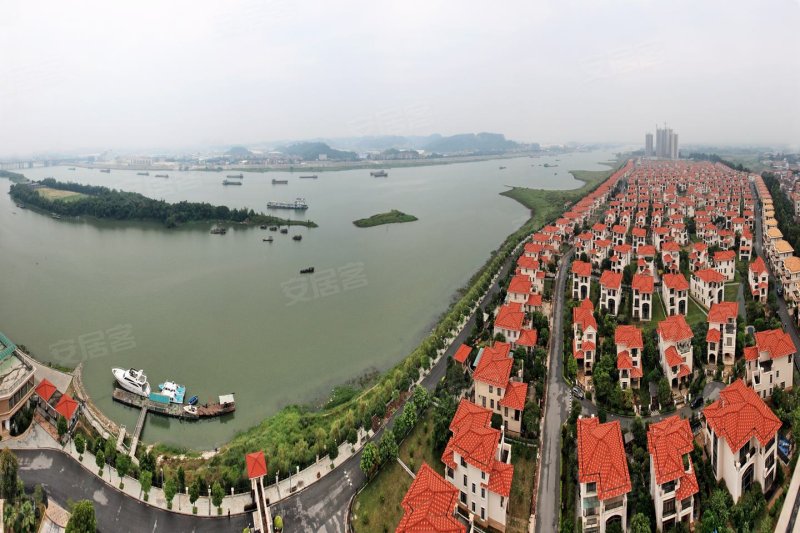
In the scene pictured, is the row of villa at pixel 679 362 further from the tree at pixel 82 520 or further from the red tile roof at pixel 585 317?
the tree at pixel 82 520

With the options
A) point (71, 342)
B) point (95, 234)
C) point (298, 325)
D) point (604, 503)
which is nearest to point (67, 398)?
point (71, 342)

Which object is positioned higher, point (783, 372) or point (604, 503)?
point (783, 372)

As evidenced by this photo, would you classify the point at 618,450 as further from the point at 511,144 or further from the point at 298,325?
the point at 511,144

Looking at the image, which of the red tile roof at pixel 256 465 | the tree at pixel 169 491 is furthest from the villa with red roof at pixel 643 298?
the tree at pixel 169 491

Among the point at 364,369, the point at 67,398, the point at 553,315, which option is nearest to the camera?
the point at 67,398

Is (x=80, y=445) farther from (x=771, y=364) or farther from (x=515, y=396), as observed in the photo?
(x=771, y=364)

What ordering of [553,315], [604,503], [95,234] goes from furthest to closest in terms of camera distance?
[95,234] < [553,315] < [604,503]

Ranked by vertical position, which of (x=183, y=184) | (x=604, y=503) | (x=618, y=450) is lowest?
(x=604, y=503)
